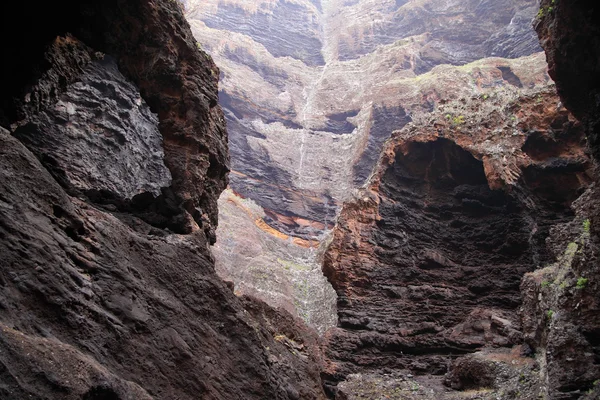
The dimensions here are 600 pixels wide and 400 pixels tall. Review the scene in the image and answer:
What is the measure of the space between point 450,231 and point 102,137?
1680 cm

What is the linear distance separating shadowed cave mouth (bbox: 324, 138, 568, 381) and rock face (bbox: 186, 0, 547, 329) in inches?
228

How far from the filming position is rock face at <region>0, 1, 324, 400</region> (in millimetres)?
5262

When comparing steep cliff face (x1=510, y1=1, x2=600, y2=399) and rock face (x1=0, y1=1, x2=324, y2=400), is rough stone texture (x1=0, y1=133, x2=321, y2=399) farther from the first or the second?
steep cliff face (x1=510, y1=1, x2=600, y2=399)

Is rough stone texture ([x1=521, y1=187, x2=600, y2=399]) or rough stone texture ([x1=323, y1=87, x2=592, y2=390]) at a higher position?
rough stone texture ([x1=323, y1=87, x2=592, y2=390])

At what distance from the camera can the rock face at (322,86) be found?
43031 millimetres

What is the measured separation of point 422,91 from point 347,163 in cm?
1095

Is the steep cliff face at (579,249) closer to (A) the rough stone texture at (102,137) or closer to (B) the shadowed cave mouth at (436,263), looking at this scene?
(B) the shadowed cave mouth at (436,263)

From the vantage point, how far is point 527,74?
44188mm

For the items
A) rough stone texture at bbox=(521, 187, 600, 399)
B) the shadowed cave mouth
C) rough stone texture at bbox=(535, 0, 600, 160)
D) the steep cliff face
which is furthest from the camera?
the shadowed cave mouth

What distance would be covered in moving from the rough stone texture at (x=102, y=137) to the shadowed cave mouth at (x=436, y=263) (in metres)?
11.5

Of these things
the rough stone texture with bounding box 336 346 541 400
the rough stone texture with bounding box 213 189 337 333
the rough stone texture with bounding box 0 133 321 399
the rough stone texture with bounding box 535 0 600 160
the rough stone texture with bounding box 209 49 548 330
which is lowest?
the rough stone texture with bounding box 0 133 321 399

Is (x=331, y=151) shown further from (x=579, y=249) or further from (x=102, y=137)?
(x=102, y=137)

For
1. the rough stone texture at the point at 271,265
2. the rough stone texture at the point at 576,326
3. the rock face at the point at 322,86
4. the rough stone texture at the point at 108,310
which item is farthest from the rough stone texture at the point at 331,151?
the rough stone texture at the point at 108,310

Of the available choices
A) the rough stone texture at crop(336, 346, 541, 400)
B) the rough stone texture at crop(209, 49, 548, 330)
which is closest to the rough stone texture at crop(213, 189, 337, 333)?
the rough stone texture at crop(209, 49, 548, 330)
